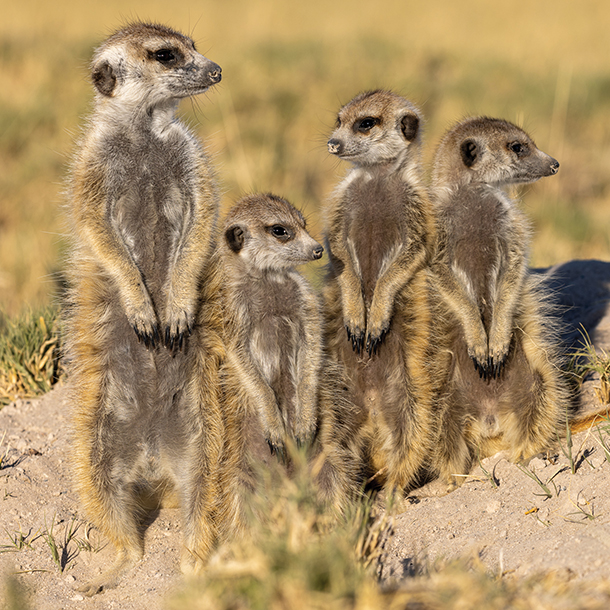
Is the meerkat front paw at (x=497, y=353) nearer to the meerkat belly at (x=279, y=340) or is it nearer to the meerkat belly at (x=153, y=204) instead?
the meerkat belly at (x=279, y=340)

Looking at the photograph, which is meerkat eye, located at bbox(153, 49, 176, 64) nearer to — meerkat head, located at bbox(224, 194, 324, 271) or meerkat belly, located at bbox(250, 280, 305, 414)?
meerkat head, located at bbox(224, 194, 324, 271)

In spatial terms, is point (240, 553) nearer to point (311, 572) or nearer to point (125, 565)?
point (311, 572)

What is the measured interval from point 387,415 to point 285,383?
555 millimetres

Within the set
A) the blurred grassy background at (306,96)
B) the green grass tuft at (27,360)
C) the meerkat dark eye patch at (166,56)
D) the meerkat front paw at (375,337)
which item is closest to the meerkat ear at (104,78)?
the meerkat dark eye patch at (166,56)

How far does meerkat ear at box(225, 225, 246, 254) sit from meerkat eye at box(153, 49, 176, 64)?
2.71ft

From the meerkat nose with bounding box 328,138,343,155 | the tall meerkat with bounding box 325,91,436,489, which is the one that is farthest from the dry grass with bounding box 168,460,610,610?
the meerkat nose with bounding box 328,138,343,155

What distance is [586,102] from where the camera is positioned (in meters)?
11.6

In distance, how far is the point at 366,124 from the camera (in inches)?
153

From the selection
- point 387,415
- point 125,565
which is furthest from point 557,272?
point 125,565

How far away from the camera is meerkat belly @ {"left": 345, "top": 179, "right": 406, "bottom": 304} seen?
148 inches

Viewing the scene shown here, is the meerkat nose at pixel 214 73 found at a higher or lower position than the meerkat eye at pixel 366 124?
higher

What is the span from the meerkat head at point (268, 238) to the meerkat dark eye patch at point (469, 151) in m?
0.93

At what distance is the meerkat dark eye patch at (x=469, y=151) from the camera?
3846 millimetres

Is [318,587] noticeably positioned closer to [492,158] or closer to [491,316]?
[491,316]
